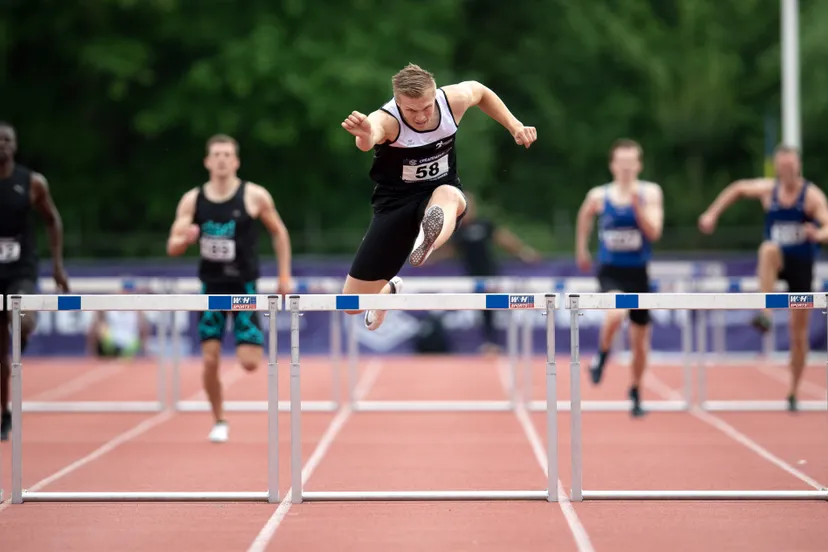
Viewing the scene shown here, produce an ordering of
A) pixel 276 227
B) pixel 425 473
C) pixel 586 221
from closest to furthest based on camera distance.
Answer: pixel 425 473 → pixel 276 227 → pixel 586 221

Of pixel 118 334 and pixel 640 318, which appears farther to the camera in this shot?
pixel 118 334

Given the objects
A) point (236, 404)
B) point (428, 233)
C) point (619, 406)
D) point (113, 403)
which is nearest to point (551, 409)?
point (428, 233)

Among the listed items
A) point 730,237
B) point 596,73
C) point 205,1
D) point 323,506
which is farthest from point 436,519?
point 596,73

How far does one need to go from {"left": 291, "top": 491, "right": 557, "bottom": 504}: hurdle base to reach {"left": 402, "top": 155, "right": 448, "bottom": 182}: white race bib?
1.87 metres

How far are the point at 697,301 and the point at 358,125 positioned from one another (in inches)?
86.7

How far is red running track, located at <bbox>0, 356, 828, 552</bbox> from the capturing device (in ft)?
21.2

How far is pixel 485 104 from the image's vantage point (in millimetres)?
7547

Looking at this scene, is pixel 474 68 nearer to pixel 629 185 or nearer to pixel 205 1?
pixel 205 1

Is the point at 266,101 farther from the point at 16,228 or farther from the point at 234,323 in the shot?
the point at 234,323

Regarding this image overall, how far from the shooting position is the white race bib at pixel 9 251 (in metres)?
9.77

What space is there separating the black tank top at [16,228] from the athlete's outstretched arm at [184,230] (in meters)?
1.20

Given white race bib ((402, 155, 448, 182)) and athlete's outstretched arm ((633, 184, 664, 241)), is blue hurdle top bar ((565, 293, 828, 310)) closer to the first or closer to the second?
white race bib ((402, 155, 448, 182))

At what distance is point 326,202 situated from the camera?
98.7 feet

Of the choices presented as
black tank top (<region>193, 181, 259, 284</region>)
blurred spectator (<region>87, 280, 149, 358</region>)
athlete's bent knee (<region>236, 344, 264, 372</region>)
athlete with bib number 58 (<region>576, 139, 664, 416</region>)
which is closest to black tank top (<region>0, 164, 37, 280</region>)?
black tank top (<region>193, 181, 259, 284</region>)
